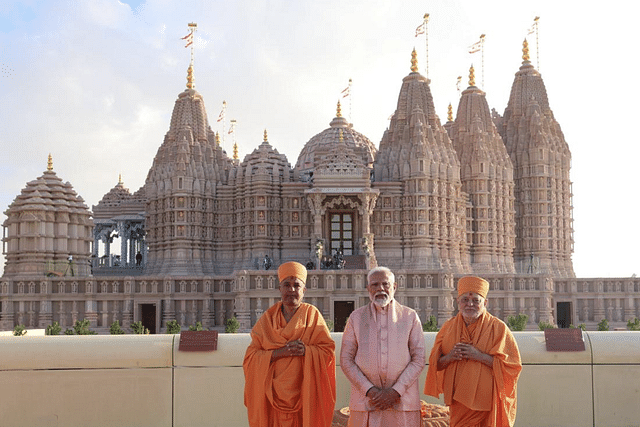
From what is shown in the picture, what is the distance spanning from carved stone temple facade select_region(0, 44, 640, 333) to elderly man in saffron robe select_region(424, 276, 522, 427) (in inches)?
1129

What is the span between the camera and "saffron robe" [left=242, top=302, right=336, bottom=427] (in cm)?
778

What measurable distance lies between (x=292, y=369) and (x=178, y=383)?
8.59 ft

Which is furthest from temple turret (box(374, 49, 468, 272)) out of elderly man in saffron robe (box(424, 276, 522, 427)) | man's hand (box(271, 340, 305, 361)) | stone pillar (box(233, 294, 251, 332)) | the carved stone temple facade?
man's hand (box(271, 340, 305, 361))

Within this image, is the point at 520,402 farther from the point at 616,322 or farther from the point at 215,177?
the point at 215,177

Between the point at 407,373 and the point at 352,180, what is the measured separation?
123 feet

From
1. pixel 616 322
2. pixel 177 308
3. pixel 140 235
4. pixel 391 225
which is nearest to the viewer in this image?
pixel 177 308

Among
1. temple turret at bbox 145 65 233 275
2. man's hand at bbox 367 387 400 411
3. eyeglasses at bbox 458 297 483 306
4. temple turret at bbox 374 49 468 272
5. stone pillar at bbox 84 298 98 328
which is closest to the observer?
man's hand at bbox 367 387 400 411

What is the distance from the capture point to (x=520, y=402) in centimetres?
1001

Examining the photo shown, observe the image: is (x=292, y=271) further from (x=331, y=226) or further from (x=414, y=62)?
(x=414, y=62)

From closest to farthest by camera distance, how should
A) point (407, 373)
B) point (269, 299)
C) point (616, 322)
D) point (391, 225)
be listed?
point (407, 373)
point (269, 299)
point (616, 322)
point (391, 225)

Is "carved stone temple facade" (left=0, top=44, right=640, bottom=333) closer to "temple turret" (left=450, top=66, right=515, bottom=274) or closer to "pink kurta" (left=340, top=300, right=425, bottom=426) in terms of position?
"temple turret" (left=450, top=66, right=515, bottom=274)

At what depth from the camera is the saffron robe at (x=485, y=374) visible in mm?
7738

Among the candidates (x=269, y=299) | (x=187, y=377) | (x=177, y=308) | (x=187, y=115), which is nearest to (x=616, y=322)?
(x=269, y=299)

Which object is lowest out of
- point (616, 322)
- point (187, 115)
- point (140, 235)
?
point (616, 322)
